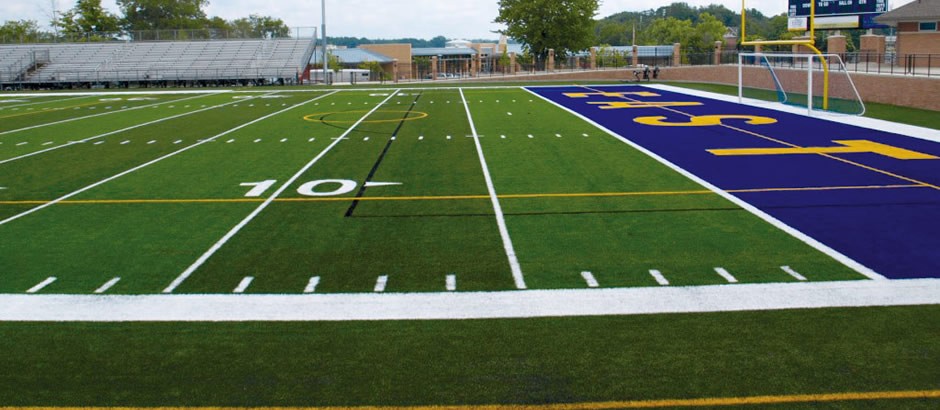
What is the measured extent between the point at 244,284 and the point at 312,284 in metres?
0.68

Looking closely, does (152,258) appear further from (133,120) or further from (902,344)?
(133,120)

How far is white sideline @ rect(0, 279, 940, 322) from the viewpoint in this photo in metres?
7.43

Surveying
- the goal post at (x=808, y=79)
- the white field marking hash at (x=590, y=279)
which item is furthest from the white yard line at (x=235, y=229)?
the goal post at (x=808, y=79)

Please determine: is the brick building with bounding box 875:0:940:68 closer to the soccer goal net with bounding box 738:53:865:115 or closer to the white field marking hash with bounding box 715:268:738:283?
the soccer goal net with bounding box 738:53:865:115

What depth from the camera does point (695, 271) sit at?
867 centimetres

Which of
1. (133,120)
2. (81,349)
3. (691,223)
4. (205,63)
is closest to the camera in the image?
(81,349)

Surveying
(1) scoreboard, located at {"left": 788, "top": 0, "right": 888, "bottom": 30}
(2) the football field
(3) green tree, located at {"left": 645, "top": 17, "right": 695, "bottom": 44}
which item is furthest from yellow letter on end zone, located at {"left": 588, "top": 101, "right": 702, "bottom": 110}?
(3) green tree, located at {"left": 645, "top": 17, "right": 695, "bottom": 44}

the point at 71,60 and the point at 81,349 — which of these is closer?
the point at 81,349

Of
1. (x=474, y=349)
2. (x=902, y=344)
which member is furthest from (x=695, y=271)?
(x=474, y=349)

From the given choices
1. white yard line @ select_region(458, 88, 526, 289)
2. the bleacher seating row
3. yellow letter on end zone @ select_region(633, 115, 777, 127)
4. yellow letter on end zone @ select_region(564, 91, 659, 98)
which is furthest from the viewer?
the bleacher seating row

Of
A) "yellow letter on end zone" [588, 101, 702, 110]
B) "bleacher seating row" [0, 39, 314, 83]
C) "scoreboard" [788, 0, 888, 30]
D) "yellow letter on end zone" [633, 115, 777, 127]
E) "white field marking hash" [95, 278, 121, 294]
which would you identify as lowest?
"white field marking hash" [95, 278, 121, 294]

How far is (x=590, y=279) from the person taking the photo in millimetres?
8445

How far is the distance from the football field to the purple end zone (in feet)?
0.22

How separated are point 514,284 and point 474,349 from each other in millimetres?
1844
